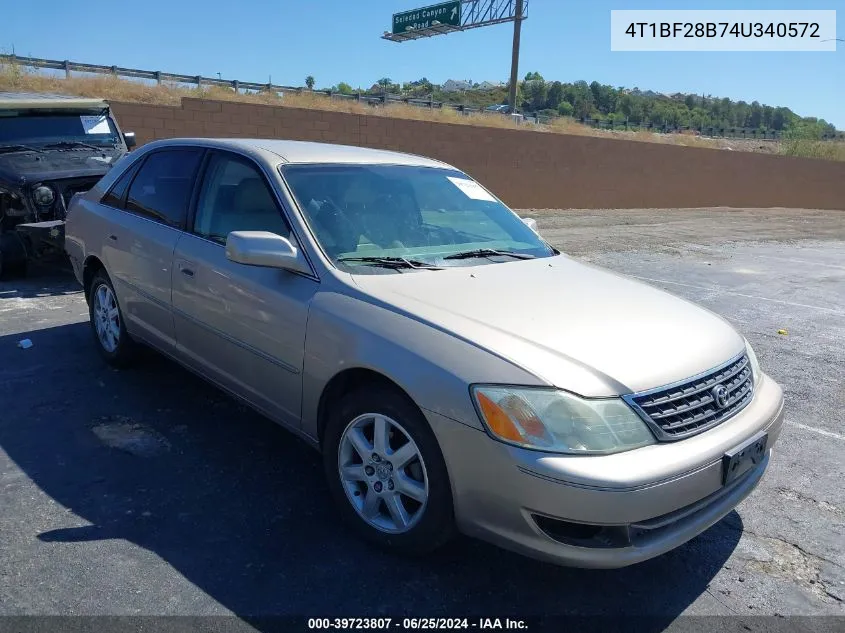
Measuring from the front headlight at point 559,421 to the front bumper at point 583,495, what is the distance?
0.04 meters

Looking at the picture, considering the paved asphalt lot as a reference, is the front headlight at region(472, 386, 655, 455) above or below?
above

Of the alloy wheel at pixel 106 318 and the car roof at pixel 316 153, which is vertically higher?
the car roof at pixel 316 153

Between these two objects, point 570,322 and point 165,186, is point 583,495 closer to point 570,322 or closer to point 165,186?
point 570,322

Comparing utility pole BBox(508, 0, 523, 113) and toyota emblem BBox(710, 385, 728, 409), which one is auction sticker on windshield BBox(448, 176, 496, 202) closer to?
toyota emblem BBox(710, 385, 728, 409)

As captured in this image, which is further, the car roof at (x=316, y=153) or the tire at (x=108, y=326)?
the tire at (x=108, y=326)

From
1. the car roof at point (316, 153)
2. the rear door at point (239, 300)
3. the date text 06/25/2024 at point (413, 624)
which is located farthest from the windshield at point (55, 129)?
the date text 06/25/2024 at point (413, 624)

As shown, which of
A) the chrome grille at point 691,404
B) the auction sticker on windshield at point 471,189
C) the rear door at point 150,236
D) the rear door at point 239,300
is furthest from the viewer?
the auction sticker on windshield at point 471,189

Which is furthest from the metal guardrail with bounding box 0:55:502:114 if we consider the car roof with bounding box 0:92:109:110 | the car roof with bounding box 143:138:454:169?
the car roof with bounding box 143:138:454:169

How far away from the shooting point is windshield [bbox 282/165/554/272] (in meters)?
3.47

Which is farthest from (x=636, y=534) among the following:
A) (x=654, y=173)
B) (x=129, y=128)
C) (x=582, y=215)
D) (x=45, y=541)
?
(x=654, y=173)

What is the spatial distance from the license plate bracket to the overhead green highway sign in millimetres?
32113

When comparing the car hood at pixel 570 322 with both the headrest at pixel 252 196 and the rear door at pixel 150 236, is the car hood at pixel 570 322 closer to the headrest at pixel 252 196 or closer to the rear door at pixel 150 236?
the headrest at pixel 252 196

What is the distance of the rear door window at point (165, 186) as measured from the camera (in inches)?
165

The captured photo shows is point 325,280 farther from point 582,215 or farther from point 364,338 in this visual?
point 582,215
